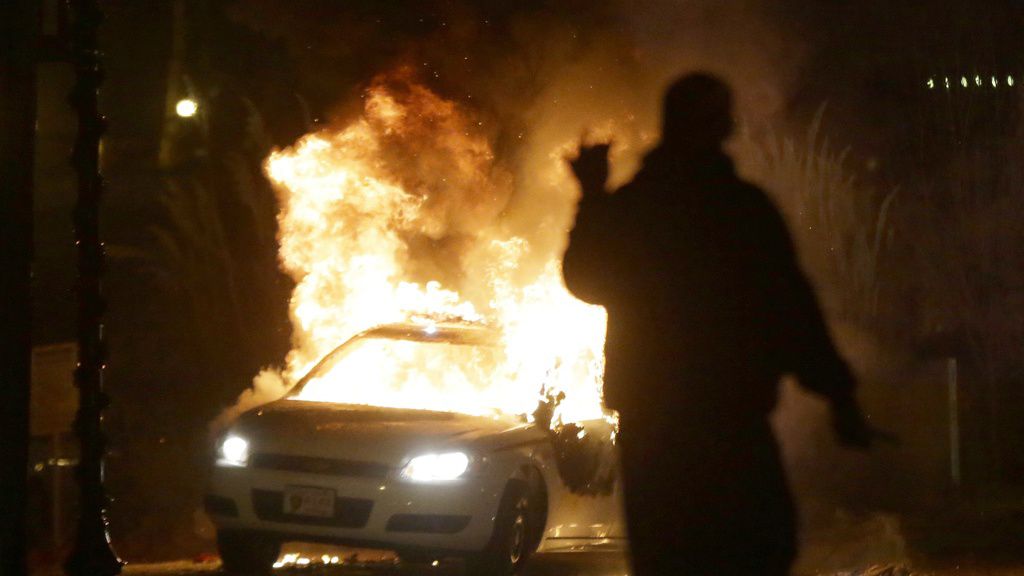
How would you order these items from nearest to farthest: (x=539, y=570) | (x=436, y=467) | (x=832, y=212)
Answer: (x=436, y=467)
(x=539, y=570)
(x=832, y=212)

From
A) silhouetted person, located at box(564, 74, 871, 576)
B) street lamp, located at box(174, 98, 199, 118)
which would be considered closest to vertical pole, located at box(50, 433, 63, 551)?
silhouetted person, located at box(564, 74, 871, 576)

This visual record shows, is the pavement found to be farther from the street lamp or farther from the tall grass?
the street lamp

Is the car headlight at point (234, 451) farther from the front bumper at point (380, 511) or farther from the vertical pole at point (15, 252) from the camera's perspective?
the vertical pole at point (15, 252)

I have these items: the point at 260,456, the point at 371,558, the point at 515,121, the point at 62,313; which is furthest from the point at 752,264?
the point at 62,313

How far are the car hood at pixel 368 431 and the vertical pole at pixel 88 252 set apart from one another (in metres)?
0.99

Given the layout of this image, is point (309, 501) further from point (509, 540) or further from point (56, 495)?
point (56, 495)

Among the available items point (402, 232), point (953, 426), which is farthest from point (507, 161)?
point (953, 426)

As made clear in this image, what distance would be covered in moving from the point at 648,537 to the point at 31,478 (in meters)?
8.24

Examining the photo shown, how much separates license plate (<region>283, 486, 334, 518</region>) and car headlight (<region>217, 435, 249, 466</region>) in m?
0.37

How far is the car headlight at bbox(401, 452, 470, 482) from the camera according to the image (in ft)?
26.5

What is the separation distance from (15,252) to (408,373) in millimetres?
3363

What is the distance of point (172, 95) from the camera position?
24547 mm

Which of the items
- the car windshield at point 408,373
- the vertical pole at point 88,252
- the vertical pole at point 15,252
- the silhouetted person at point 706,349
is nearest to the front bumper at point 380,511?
the vertical pole at point 88,252

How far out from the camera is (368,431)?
8367 mm
